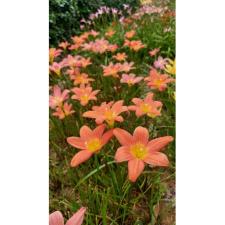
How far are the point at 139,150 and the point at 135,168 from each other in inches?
1.0

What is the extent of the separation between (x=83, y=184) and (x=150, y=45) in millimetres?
475

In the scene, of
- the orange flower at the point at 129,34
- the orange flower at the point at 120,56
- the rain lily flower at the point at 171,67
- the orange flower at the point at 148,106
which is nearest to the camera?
the orange flower at the point at 148,106

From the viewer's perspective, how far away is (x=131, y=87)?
832 mm

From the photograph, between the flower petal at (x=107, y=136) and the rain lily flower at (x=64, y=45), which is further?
the rain lily flower at (x=64, y=45)

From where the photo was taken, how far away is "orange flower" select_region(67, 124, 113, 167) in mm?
564

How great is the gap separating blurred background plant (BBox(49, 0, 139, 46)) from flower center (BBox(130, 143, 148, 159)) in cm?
35

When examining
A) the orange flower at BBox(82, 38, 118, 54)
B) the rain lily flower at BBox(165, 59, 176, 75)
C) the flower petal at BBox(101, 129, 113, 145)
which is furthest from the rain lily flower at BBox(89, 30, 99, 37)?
the flower petal at BBox(101, 129, 113, 145)

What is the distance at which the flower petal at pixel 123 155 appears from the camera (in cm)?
53

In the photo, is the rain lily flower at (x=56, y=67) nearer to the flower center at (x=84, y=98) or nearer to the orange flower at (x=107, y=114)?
the flower center at (x=84, y=98)

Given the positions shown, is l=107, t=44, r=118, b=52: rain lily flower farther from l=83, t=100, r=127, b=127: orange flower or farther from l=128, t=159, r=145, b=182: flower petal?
l=128, t=159, r=145, b=182: flower petal

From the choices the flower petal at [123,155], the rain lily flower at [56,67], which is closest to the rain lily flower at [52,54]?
the rain lily flower at [56,67]

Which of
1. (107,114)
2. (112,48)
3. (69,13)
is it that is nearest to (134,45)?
(112,48)

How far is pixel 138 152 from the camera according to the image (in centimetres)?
54
